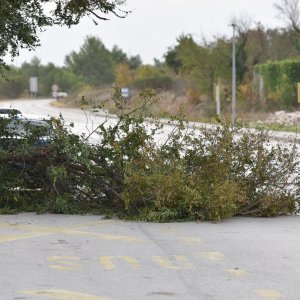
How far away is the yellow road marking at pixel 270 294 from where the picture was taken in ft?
19.8

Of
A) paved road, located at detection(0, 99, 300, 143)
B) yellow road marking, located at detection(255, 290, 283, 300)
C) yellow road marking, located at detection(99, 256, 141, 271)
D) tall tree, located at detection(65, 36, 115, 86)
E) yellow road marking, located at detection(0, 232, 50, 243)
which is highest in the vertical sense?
tall tree, located at detection(65, 36, 115, 86)

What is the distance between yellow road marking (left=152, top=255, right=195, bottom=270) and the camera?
7.13m

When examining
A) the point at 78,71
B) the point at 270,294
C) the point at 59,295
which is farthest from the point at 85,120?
the point at 78,71

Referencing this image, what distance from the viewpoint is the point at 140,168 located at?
10180 mm

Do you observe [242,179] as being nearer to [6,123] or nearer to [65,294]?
[6,123]

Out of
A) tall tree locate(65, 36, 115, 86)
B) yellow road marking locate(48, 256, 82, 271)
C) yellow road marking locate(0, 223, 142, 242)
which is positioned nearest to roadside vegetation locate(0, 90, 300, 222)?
yellow road marking locate(0, 223, 142, 242)

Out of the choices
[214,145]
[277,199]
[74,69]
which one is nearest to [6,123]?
[214,145]

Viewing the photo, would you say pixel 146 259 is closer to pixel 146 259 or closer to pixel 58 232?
pixel 146 259

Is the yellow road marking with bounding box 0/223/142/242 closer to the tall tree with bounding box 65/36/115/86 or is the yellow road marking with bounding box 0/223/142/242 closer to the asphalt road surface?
the asphalt road surface

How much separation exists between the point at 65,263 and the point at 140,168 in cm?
313

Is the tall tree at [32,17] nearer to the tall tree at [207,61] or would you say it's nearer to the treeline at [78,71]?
the tall tree at [207,61]

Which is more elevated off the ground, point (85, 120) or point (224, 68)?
point (224, 68)

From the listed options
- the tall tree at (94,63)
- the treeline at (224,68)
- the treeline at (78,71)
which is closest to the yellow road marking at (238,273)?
the treeline at (224,68)

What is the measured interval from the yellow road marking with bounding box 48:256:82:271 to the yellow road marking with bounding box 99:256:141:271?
26 cm
